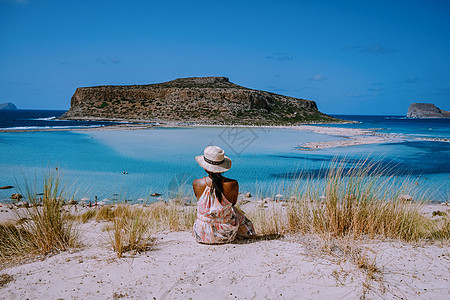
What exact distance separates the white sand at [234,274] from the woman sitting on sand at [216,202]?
0.15 meters

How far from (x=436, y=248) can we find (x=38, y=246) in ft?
15.3

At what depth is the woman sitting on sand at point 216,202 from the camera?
3.76m

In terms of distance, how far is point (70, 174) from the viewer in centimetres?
1073

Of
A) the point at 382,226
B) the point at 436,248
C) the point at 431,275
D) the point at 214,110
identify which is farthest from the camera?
the point at 214,110

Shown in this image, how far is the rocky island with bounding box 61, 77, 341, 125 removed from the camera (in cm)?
5019

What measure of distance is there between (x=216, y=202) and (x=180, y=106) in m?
50.2

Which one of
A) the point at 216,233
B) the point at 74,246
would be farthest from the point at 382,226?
the point at 74,246

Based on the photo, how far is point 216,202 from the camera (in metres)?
3.79

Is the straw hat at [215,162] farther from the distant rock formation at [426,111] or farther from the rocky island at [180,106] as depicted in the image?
the distant rock formation at [426,111]

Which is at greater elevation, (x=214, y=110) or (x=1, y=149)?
(x=214, y=110)

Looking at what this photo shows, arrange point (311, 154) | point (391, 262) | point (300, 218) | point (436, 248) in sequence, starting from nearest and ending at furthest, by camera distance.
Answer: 1. point (391, 262)
2. point (436, 248)
3. point (300, 218)
4. point (311, 154)

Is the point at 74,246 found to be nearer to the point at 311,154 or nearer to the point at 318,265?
the point at 318,265

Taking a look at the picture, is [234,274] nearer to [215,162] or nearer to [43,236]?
[215,162]

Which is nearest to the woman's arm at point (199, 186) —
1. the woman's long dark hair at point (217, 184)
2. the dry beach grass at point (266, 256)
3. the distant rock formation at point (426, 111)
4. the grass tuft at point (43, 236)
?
the woman's long dark hair at point (217, 184)
